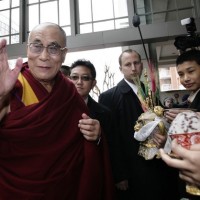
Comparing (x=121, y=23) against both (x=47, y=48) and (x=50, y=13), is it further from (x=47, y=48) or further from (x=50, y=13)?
(x=47, y=48)

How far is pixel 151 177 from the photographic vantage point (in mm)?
1675

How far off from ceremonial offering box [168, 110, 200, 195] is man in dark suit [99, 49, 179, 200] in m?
0.91

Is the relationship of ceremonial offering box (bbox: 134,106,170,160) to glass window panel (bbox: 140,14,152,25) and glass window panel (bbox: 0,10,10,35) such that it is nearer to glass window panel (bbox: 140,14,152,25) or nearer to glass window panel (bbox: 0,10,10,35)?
glass window panel (bbox: 140,14,152,25)

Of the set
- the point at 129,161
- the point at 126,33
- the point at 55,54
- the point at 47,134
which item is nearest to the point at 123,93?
the point at 129,161

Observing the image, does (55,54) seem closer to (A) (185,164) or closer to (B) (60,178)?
(B) (60,178)

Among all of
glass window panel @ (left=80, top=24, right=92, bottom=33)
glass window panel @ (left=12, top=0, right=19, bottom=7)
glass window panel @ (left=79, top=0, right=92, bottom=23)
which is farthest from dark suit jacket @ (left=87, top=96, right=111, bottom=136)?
glass window panel @ (left=12, top=0, right=19, bottom=7)

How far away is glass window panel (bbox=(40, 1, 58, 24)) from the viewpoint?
532 centimetres

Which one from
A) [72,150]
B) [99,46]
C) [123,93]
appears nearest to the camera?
[72,150]

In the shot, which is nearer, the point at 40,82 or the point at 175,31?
the point at 40,82

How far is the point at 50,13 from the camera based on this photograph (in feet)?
17.5

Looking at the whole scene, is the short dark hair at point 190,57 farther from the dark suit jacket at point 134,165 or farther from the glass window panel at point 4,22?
the glass window panel at point 4,22

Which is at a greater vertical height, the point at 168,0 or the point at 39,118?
the point at 168,0

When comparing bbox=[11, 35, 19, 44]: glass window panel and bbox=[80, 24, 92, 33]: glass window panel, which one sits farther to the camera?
bbox=[11, 35, 19, 44]: glass window panel

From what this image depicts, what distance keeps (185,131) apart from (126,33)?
13.5 feet
